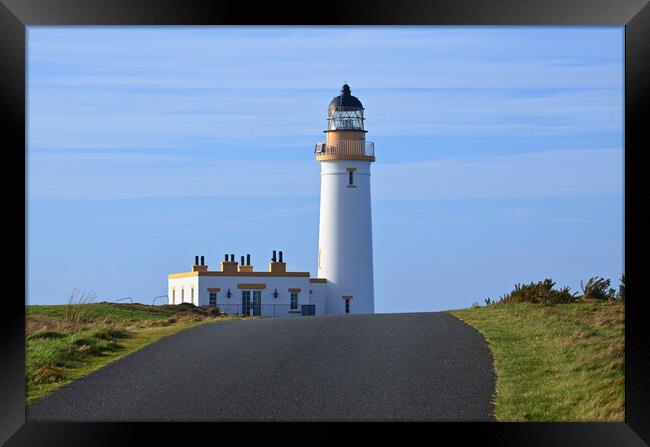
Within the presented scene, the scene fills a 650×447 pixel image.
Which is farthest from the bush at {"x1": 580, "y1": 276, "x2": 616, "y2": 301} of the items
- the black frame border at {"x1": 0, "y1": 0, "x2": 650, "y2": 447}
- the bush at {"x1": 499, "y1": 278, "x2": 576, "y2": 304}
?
the black frame border at {"x1": 0, "y1": 0, "x2": 650, "y2": 447}

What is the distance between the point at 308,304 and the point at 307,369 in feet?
86.6

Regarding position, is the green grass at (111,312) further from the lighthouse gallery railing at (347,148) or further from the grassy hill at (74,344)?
the lighthouse gallery railing at (347,148)

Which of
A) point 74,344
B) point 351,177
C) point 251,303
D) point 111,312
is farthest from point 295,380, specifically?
point 351,177

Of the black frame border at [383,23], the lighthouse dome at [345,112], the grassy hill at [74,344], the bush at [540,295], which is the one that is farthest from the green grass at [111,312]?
the black frame border at [383,23]

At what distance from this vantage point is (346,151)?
4181cm

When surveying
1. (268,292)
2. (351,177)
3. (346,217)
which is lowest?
(268,292)

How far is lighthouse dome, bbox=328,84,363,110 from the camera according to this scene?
42.6m

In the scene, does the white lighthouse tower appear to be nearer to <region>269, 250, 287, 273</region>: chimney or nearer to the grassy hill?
<region>269, 250, 287, 273</region>: chimney

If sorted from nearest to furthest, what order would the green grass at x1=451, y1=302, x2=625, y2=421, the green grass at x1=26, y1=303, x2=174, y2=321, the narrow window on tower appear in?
1. the green grass at x1=451, y1=302, x2=625, y2=421
2. the green grass at x1=26, y1=303, x2=174, y2=321
3. the narrow window on tower

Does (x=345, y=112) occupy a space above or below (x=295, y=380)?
above

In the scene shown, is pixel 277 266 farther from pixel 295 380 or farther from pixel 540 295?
pixel 295 380

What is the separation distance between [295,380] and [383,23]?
5391 mm

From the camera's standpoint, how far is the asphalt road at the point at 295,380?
11734 millimetres

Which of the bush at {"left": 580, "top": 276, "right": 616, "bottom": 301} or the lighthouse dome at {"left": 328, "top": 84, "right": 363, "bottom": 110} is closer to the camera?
the bush at {"left": 580, "top": 276, "right": 616, "bottom": 301}
